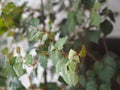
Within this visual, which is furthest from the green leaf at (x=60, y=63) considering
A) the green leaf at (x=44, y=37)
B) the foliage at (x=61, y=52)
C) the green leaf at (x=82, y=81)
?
the green leaf at (x=82, y=81)

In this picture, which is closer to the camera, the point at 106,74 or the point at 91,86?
the point at 91,86

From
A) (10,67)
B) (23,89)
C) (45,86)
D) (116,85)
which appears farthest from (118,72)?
(10,67)

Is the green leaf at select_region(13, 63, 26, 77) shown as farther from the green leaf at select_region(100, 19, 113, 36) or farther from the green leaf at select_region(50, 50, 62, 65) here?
the green leaf at select_region(100, 19, 113, 36)

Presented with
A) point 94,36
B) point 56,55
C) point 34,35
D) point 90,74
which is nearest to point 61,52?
point 56,55

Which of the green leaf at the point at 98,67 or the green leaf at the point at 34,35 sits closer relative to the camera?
the green leaf at the point at 34,35

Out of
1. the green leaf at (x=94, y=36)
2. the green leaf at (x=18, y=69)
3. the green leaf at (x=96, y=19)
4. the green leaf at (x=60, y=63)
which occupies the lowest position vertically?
the green leaf at (x=60, y=63)

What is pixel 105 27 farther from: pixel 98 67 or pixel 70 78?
pixel 70 78

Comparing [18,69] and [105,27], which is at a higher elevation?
[105,27]

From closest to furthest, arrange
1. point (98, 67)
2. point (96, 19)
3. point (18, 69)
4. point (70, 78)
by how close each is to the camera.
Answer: point (70, 78) < point (18, 69) < point (96, 19) < point (98, 67)

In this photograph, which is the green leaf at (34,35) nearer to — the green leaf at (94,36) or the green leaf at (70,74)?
the green leaf at (70,74)

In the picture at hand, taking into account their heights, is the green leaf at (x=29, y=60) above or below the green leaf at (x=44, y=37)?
below

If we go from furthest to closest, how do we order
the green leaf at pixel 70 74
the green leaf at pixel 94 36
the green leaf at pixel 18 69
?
1. the green leaf at pixel 94 36
2. the green leaf at pixel 18 69
3. the green leaf at pixel 70 74

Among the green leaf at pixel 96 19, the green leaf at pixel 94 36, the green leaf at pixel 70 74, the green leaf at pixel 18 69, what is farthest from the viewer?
the green leaf at pixel 94 36
